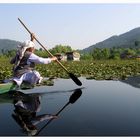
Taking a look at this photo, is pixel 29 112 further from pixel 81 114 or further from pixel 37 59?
pixel 37 59

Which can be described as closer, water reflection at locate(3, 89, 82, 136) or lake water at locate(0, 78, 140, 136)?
lake water at locate(0, 78, 140, 136)

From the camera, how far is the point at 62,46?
12900cm

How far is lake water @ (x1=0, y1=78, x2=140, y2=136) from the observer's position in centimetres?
503

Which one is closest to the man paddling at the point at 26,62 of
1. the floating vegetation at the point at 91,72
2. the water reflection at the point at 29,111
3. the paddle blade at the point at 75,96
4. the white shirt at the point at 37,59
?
the white shirt at the point at 37,59

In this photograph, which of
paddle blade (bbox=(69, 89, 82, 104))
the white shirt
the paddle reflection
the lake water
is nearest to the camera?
the lake water

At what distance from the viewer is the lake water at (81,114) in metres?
5.03

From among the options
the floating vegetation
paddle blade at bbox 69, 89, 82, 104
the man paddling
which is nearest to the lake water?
paddle blade at bbox 69, 89, 82, 104

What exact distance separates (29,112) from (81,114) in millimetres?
1003

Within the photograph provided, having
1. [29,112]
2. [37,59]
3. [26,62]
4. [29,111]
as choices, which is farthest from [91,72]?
[29,112]

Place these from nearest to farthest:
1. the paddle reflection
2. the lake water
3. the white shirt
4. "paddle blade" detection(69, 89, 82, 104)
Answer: the lake water, the paddle reflection, the white shirt, "paddle blade" detection(69, 89, 82, 104)

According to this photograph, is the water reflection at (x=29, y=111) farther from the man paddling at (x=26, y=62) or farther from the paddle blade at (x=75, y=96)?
the man paddling at (x=26, y=62)

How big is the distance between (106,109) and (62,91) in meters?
3.13

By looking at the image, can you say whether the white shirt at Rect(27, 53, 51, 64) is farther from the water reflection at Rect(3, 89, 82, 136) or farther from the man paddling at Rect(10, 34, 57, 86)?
the water reflection at Rect(3, 89, 82, 136)

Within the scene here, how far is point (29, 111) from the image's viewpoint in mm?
6676
